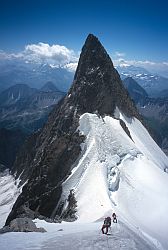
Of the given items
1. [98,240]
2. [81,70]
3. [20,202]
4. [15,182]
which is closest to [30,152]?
[15,182]

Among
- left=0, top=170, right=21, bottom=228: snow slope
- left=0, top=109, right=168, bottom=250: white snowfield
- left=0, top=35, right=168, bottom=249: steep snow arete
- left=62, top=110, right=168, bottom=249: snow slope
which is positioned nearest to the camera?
left=0, top=109, right=168, bottom=250: white snowfield

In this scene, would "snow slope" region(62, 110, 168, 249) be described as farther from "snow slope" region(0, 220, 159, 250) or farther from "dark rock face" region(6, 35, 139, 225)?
"snow slope" region(0, 220, 159, 250)

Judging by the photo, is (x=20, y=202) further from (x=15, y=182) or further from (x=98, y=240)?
(x=15, y=182)

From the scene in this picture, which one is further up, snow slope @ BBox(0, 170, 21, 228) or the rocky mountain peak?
the rocky mountain peak

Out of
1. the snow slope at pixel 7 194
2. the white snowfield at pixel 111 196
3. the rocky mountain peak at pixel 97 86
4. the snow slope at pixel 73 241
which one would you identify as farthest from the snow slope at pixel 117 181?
the snow slope at pixel 7 194

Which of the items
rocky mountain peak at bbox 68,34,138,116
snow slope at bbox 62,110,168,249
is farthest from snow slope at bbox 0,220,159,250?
rocky mountain peak at bbox 68,34,138,116

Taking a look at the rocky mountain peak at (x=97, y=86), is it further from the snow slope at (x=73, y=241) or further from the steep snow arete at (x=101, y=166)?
the snow slope at (x=73, y=241)

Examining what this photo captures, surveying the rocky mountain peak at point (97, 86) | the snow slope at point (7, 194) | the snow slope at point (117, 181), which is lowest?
the snow slope at point (7, 194)
